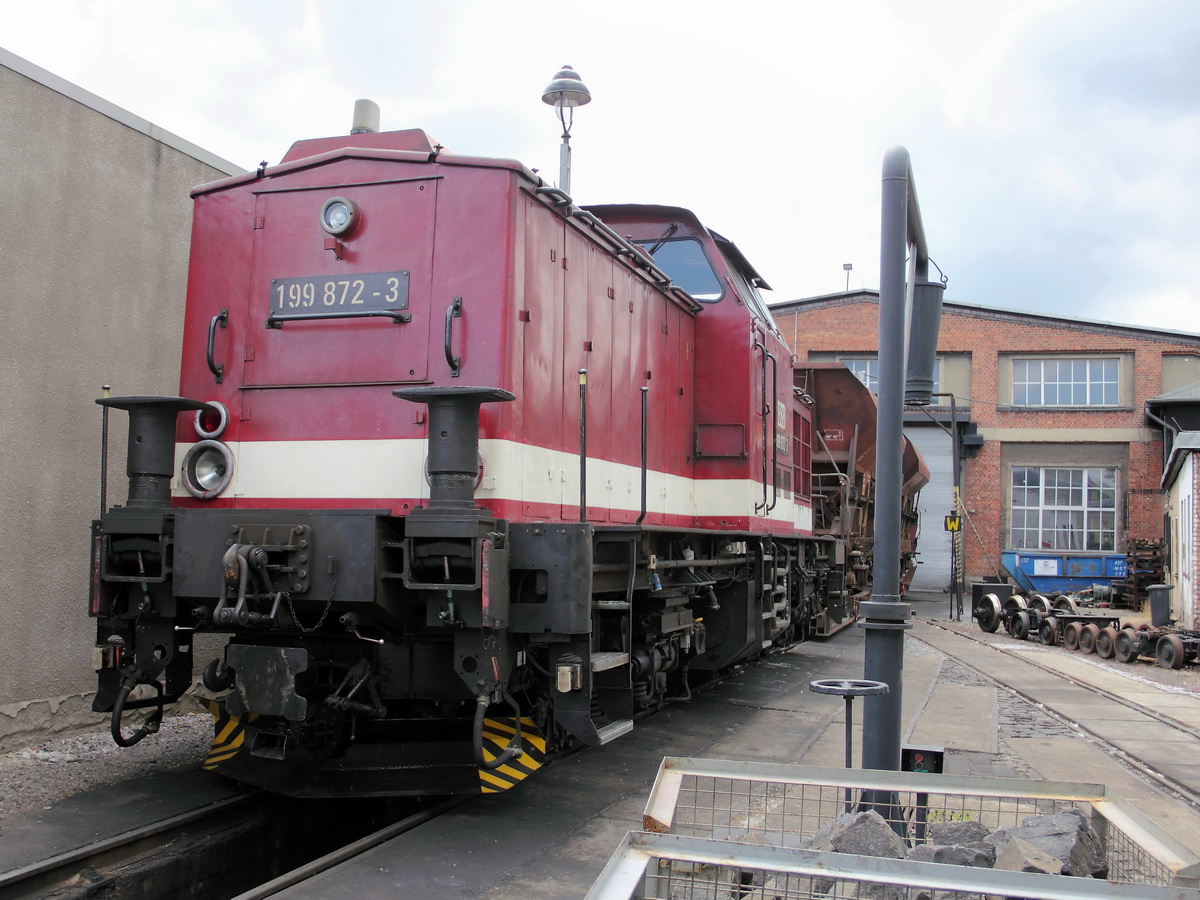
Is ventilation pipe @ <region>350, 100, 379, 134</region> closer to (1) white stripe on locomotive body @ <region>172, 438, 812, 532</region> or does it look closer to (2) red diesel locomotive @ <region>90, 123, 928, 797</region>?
(2) red diesel locomotive @ <region>90, 123, 928, 797</region>

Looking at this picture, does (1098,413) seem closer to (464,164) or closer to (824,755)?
(824,755)

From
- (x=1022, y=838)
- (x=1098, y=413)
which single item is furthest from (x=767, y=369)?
(x=1098, y=413)

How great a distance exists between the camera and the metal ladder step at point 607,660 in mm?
4406

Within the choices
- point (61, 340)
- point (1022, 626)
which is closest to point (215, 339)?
point (61, 340)

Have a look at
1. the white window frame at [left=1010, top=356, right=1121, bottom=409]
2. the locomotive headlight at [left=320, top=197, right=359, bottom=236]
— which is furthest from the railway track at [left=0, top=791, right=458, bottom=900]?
the white window frame at [left=1010, top=356, right=1121, bottom=409]

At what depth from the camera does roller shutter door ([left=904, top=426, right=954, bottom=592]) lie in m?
26.9

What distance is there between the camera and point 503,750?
454cm

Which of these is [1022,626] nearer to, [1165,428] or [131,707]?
[1165,428]

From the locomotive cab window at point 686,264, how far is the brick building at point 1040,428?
1998 cm

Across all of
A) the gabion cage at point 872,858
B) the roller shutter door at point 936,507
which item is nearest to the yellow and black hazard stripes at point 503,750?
the gabion cage at point 872,858

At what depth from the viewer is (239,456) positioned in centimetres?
478

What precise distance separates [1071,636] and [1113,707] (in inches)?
227

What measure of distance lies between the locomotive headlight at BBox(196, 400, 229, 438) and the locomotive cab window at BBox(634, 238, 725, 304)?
12.1 ft

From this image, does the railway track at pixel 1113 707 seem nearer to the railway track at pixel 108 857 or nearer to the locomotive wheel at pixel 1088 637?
the locomotive wheel at pixel 1088 637
